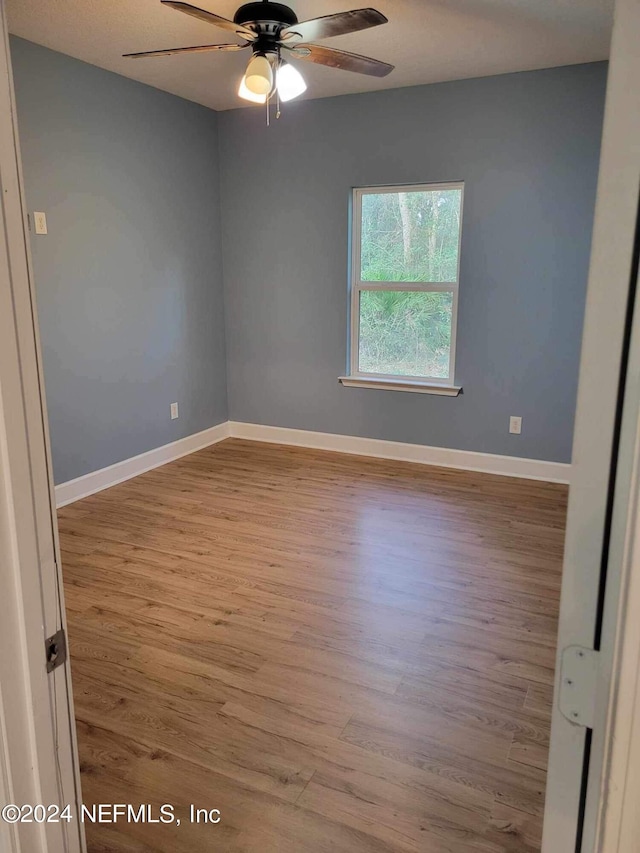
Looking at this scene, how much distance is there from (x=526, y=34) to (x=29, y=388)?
136 inches

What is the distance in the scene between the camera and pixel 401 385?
15.1 ft

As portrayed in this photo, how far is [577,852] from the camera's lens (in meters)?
0.67

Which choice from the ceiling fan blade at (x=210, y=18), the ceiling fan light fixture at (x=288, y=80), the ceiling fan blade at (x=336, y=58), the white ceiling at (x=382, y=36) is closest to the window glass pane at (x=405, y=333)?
the white ceiling at (x=382, y=36)

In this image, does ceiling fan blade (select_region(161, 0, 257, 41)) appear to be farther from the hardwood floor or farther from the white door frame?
the hardwood floor

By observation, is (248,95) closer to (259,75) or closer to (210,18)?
(259,75)

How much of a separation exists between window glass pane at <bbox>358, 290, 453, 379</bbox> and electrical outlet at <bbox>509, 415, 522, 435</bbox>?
1.86ft

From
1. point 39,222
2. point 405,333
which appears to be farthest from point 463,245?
point 39,222

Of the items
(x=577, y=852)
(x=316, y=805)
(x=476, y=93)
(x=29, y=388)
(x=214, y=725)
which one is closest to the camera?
(x=577, y=852)

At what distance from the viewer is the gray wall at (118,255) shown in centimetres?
354

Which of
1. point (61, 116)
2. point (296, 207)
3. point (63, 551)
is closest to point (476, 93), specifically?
point (296, 207)

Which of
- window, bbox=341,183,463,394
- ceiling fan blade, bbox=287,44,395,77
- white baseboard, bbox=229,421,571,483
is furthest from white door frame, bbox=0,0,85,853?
window, bbox=341,183,463,394

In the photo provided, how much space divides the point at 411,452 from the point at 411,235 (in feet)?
5.23

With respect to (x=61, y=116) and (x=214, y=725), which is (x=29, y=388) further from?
(x=61, y=116)

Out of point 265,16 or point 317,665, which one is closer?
point 317,665
